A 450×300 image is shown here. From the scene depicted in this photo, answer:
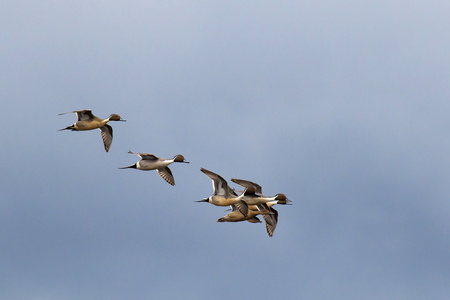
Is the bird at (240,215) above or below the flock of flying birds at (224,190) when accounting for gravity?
below

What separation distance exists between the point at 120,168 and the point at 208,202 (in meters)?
6.62

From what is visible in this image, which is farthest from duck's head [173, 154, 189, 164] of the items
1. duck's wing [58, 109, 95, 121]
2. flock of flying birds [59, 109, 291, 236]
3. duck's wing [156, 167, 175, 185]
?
duck's wing [58, 109, 95, 121]

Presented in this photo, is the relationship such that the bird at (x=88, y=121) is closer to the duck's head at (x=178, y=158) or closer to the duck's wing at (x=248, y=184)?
the duck's head at (x=178, y=158)

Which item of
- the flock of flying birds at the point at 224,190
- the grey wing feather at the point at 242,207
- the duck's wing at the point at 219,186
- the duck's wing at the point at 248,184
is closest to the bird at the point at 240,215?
the flock of flying birds at the point at 224,190

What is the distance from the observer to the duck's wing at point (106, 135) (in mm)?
50562

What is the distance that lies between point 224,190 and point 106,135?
12.5m

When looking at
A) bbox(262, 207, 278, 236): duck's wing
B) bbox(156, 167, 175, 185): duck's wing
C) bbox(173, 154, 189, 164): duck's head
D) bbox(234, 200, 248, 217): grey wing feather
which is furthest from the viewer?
bbox(156, 167, 175, 185): duck's wing

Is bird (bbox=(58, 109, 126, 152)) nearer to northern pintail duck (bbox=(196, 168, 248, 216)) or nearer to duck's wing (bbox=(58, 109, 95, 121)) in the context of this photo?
duck's wing (bbox=(58, 109, 95, 121))

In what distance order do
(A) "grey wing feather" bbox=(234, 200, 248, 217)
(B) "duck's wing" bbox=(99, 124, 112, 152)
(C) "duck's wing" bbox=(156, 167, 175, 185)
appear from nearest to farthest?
(A) "grey wing feather" bbox=(234, 200, 248, 217) < (C) "duck's wing" bbox=(156, 167, 175, 185) < (B) "duck's wing" bbox=(99, 124, 112, 152)

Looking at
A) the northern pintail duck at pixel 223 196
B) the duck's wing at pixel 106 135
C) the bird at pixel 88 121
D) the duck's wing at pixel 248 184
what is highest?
the bird at pixel 88 121

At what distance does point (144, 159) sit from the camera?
4672 centimetres

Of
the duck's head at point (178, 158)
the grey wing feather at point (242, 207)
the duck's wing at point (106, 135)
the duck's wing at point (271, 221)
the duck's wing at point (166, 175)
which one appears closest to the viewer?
the grey wing feather at point (242, 207)

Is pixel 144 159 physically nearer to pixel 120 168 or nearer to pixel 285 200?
pixel 120 168

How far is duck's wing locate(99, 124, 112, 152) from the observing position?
166 feet
